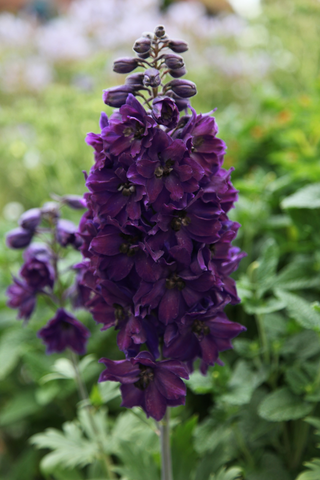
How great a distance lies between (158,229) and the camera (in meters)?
0.92

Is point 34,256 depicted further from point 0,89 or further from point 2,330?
point 0,89

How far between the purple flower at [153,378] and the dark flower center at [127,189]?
0.35 metres

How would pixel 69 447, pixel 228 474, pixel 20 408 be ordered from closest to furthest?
pixel 228 474
pixel 69 447
pixel 20 408

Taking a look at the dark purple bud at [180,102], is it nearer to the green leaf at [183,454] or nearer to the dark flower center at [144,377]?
the dark flower center at [144,377]

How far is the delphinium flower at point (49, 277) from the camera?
4.34ft

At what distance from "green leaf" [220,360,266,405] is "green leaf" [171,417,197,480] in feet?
0.61

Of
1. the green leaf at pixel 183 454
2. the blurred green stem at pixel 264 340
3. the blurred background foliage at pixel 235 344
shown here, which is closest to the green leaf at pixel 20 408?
the blurred background foliage at pixel 235 344

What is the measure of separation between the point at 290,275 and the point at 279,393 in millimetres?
436

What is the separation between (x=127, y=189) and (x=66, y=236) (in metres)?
0.46

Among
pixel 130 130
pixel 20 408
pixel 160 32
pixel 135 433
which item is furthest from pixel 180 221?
pixel 20 408

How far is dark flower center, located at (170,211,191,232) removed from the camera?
3.04ft

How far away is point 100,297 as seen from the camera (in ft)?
3.48

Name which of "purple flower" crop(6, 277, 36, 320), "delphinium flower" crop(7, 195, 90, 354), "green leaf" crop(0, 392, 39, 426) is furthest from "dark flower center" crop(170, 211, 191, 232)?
"green leaf" crop(0, 392, 39, 426)

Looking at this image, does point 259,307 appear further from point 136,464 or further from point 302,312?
point 136,464
